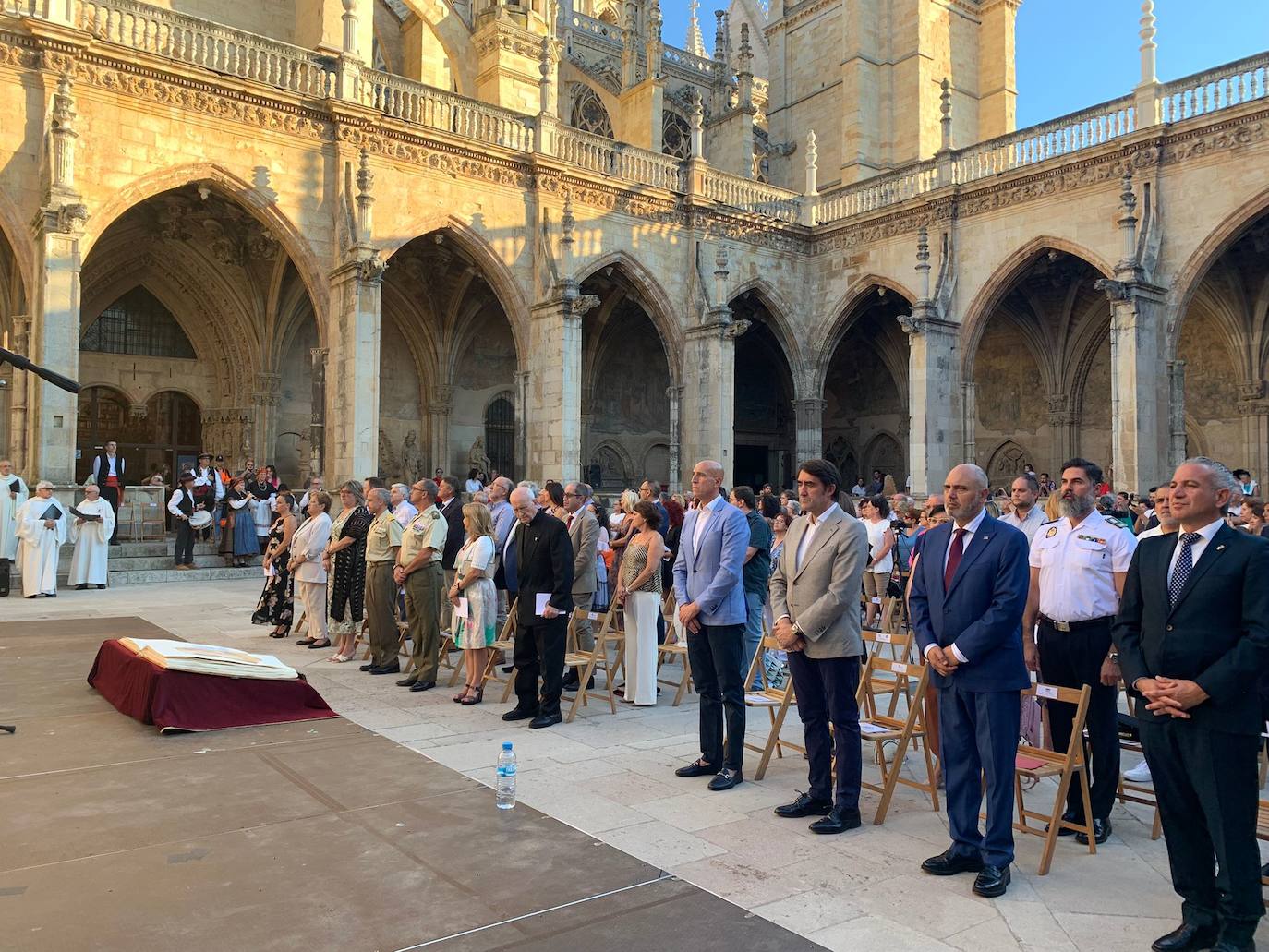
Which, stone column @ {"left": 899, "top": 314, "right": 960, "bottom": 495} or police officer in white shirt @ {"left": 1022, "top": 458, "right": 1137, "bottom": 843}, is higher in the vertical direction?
stone column @ {"left": 899, "top": 314, "right": 960, "bottom": 495}

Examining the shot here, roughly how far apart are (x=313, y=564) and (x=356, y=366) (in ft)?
26.8

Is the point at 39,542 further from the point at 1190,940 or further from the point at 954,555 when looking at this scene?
the point at 1190,940

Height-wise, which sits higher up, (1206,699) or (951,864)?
(1206,699)

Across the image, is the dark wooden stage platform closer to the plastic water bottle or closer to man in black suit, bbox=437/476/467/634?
the plastic water bottle

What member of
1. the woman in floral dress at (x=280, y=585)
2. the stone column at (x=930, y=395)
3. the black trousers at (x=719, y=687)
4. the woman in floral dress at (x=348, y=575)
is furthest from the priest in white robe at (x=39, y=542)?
the stone column at (x=930, y=395)

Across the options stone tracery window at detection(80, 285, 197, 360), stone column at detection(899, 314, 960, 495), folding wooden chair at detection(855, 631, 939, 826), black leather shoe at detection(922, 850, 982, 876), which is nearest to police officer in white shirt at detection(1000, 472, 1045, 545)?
folding wooden chair at detection(855, 631, 939, 826)

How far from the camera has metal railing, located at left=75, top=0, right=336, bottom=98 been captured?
14.5 metres

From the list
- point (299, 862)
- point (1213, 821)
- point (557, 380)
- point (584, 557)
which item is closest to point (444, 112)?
point (557, 380)

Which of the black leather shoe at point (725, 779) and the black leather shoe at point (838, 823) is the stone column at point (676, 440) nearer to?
the black leather shoe at point (725, 779)

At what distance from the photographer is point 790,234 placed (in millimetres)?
22844

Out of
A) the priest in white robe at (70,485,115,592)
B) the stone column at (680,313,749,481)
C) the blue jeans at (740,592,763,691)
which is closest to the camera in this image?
the blue jeans at (740,592,763,691)

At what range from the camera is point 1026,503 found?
5.29 meters

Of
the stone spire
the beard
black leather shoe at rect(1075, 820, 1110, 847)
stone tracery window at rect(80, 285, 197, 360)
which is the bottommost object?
black leather shoe at rect(1075, 820, 1110, 847)

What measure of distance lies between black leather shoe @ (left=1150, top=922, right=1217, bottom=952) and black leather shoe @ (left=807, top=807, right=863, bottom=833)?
1.40 metres
